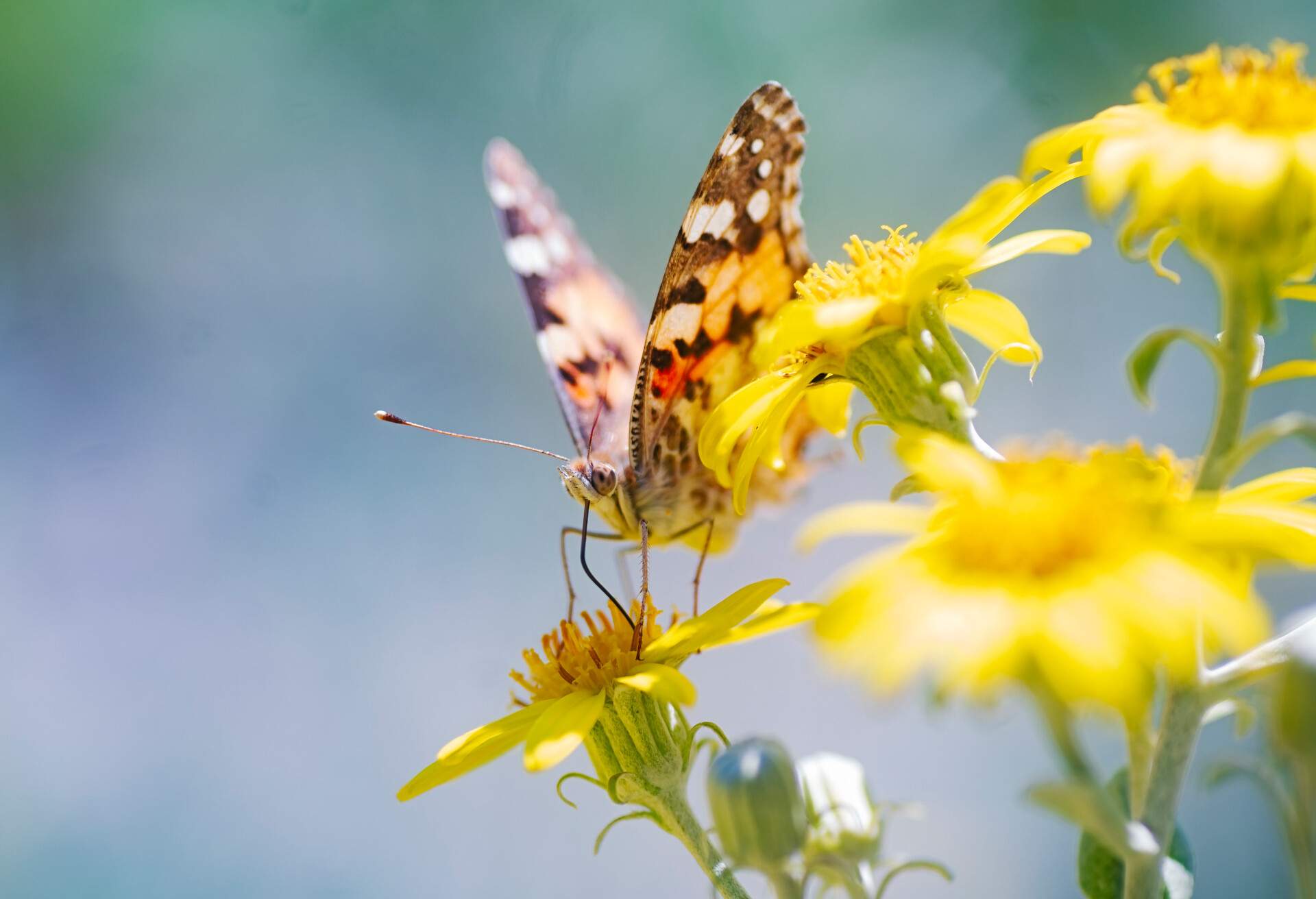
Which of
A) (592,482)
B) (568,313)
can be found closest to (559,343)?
(568,313)

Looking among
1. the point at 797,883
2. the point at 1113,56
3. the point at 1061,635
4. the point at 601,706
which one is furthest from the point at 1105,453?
the point at 1113,56

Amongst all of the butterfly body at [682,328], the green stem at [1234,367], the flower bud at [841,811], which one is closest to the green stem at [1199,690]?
the green stem at [1234,367]

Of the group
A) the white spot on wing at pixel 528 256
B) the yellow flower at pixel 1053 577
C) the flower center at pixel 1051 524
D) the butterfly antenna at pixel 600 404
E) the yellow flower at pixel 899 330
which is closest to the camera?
the yellow flower at pixel 1053 577

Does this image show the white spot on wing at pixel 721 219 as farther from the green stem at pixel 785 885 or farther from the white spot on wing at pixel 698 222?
the green stem at pixel 785 885

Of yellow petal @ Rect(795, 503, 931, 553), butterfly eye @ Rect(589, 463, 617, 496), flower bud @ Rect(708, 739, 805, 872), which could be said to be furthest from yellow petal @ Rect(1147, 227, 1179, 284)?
butterfly eye @ Rect(589, 463, 617, 496)

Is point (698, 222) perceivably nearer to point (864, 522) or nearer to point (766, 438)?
point (766, 438)
